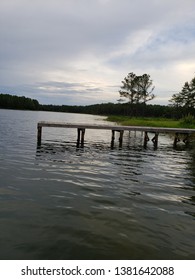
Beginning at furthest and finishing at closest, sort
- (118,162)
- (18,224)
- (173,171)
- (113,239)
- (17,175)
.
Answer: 1. (118,162)
2. (173,171)
3. (17,175)
4. (18,224)
5. (113,239)

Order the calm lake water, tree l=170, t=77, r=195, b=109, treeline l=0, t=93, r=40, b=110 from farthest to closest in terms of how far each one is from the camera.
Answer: treeline l=0, t=93, r=40, b=110 < tree l=170, t=77, r=195, b=109 < the calm lake water

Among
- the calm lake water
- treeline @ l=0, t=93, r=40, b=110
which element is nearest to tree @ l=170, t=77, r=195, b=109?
the calm lake water

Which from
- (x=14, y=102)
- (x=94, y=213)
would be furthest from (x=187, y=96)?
(x=14, y=102)

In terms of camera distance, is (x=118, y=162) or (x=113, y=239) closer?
(x=113, y=239)

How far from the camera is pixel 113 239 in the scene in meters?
6.51

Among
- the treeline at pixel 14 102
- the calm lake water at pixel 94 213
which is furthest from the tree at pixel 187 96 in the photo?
the treeline at pixel 14 102

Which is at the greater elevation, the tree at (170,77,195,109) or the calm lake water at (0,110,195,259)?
the tree at (170,77,195,109)

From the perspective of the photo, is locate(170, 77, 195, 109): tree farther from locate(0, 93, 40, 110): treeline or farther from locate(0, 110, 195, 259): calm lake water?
locate(0, 93, 40, 110): treeline

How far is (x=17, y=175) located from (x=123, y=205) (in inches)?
221

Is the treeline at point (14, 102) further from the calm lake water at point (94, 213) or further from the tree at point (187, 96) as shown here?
the calm lake water at point (94, 213)
